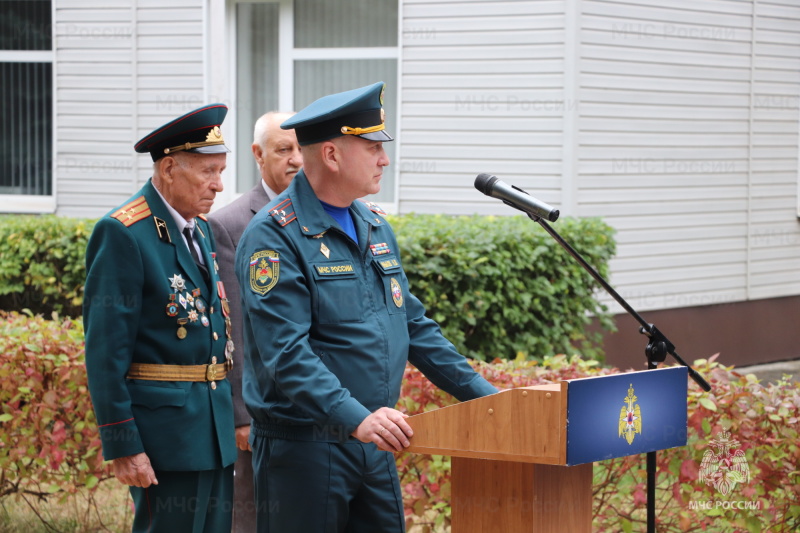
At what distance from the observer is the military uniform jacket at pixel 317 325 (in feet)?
9.76

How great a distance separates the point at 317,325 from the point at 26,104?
8814 millimetres

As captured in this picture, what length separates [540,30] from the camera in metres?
9.12

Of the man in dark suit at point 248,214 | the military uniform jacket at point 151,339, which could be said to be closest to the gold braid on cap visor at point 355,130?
the military uniform jacket at point 151,339

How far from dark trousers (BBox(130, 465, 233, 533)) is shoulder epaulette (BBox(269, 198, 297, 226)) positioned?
101cm

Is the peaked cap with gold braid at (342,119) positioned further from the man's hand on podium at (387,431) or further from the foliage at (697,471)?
the foliage at (697,471)

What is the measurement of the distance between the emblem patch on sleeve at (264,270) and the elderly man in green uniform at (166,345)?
573mm

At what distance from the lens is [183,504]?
11.8ft

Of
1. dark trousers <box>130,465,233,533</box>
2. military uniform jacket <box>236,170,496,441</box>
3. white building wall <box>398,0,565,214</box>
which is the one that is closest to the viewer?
military uniform jacket <box>236,170,496,441</box>

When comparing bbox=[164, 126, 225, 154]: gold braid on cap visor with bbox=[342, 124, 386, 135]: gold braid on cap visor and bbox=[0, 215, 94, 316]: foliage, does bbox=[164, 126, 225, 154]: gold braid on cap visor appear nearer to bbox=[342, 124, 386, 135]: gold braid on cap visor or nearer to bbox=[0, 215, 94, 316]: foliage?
bbox=[342, 124, 386, 135]: gold braid on cap visor

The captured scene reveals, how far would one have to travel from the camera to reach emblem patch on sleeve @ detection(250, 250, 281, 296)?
10.2ft

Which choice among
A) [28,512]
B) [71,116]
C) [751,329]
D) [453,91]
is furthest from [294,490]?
[751,329]

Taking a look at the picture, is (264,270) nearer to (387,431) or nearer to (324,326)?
(324,326)

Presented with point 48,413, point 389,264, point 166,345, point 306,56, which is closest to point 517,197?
point 389,264

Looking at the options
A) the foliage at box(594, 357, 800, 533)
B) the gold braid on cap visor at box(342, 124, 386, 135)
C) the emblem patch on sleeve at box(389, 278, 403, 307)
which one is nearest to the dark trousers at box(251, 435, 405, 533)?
the emblem patch on sleeve at box(389, 278, 403, 307)
